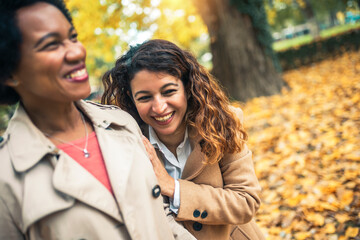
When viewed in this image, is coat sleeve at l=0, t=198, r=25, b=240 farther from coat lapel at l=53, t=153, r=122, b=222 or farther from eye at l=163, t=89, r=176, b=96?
eye at l=163, t=89, r=176, b=96

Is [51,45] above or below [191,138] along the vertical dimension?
above

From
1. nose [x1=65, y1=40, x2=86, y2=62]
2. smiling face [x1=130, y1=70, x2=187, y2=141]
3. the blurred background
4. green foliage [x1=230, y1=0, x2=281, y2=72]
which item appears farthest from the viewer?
green foliage [x1=230, y1=0, x2=281, y2=72]

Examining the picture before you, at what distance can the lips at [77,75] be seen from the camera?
1.13 metres

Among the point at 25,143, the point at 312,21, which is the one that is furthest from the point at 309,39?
the point at 25,143

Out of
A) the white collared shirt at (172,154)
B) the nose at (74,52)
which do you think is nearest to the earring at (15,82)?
the nose at (74,52)

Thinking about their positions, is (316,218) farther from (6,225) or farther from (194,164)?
(6,225)

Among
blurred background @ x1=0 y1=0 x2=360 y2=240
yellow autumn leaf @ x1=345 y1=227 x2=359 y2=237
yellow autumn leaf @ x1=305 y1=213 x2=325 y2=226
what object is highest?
blurred background @ x1=0 y1=0 x2=360 y2=240

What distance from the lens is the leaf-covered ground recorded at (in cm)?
273

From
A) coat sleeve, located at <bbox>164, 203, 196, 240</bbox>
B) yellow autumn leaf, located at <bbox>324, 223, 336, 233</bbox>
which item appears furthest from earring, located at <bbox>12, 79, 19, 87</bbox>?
yellow autumn leaf, located at <bbox>324, 223, 336, 233</bbox>

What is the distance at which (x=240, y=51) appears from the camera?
6.95m

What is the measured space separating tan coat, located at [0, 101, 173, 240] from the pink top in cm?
5

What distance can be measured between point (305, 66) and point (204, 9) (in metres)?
6.96

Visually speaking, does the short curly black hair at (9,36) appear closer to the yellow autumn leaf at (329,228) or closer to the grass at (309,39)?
the yellow autumn leaf at (329,228)

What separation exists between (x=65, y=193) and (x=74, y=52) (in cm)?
61
